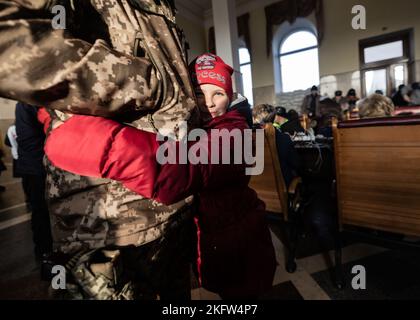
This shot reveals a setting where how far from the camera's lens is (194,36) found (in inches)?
342

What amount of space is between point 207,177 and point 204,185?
0.7 inches

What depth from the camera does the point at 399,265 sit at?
1542 mm

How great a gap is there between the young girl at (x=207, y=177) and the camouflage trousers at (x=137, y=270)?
2.3 inches

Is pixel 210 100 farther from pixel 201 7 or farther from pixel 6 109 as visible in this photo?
pixel 201 7

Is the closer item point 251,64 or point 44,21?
point 44,21

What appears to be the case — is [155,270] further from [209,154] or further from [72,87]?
[72,87]

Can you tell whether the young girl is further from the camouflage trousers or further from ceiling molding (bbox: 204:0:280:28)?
ceiling molding (bbox: 204:0:280:28)

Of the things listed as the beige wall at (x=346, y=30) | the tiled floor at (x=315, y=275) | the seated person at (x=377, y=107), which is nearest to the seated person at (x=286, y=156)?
the tiled floor at (x=315, y=275)

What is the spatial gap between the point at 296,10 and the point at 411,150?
798 cm

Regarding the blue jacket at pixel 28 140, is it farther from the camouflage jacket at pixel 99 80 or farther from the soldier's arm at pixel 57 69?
the soldier's arm at pixel 57 69

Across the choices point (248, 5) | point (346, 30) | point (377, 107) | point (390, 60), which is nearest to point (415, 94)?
point (390, 60)

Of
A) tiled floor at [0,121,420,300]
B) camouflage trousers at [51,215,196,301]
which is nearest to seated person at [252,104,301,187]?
tiled floor at [0,121,420,300]

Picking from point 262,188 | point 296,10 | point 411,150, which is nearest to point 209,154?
point 411,150
